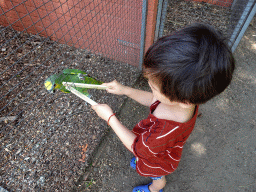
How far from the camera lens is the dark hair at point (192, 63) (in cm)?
76

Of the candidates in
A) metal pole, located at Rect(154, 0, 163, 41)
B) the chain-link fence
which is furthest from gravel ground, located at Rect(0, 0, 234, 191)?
the chain-link fence

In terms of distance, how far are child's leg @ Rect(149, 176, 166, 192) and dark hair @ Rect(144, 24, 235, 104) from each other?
926mm

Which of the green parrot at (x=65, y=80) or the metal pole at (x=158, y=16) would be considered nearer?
the green parrot at (x=65, y=80)

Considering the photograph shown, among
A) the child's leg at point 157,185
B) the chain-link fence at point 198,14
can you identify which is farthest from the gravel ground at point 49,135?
the chain-link fence at point 198,14

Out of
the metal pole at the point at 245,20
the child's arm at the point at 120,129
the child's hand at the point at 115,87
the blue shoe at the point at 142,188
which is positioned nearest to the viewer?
the child's arm at the point at 120,129

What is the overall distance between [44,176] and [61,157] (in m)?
0.22

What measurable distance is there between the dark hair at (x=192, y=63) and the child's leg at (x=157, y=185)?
93 cm

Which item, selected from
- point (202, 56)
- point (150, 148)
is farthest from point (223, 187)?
point (202, 56)

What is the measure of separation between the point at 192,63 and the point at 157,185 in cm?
119

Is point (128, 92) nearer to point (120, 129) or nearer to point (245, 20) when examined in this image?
point (120, 129)

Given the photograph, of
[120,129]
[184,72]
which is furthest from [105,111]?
[184,72]

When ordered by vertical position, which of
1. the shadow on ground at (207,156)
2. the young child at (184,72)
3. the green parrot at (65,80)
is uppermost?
the young child at (184,72)

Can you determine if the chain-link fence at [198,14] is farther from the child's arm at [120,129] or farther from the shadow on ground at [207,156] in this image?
the child's arm at [120,129]

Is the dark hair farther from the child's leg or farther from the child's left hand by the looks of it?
the child's leg
